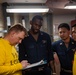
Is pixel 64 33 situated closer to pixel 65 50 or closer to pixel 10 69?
pixel 65 50

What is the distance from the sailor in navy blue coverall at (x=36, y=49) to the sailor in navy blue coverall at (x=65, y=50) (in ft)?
0.67

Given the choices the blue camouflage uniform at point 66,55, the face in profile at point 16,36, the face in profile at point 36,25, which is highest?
the face in profile at point 36,25

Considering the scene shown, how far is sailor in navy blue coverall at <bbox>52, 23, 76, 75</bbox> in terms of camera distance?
281 centimetres

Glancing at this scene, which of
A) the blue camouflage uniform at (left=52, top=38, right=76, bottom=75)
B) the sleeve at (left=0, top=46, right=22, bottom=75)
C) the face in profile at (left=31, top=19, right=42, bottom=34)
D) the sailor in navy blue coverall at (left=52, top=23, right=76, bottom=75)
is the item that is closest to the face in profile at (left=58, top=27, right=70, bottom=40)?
the sailor in navy blue coverall at (left=52, top=23, right=76, bottom=75)

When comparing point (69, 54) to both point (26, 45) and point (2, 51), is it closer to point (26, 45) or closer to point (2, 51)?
point (26, 45)

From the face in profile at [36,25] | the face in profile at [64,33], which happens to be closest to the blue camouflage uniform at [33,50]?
the face in profile at [36,25]

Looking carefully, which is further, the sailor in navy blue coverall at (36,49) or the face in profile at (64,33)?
the face in profile at (64,33)

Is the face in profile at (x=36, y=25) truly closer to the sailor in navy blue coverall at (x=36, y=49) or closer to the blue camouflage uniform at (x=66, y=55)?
the sailor in navy blue coverall at (x=36, y=49)

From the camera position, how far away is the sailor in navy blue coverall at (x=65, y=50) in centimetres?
281

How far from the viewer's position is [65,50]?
2920 millimetres

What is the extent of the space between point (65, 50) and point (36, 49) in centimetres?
56

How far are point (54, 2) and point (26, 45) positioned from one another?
7.41ft

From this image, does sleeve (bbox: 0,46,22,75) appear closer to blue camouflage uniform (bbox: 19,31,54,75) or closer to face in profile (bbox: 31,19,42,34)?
blue camouflage uniform (bbox: 19,31,54,75)

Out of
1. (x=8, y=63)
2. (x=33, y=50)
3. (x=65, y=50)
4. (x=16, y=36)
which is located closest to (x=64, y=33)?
(x=65, y=50)
